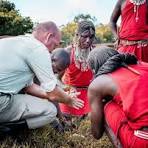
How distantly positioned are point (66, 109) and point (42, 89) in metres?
1.96

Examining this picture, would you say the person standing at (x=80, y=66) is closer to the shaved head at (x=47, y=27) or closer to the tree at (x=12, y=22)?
the shaved head at (x=47, y=27)

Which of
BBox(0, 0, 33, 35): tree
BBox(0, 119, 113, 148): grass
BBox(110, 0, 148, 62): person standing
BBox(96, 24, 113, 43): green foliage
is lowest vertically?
BBox(96, 24, 113, 43): green foliage

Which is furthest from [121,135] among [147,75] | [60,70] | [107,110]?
[60,70]

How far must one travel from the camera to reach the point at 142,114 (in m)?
3.68

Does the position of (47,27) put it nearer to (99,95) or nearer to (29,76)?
(29,76)

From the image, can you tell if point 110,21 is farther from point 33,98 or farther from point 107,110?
point 107,110

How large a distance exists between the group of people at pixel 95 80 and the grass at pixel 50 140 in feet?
0.39

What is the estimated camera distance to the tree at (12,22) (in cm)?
2394

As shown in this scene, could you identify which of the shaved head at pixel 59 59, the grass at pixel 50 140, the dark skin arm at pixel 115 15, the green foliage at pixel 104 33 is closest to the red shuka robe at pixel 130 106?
the grass at pixel 50 140

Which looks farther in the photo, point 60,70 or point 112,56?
point 60,70

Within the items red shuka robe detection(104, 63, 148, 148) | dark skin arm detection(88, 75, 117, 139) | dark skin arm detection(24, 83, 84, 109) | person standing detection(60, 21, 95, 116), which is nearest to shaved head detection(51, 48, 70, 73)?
person standing detection(60, 21, 95, 116)

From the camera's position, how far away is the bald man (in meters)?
4.49

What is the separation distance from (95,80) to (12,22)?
67.1ft

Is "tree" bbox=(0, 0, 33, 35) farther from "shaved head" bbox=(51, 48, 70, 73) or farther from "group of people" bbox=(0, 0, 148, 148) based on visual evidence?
"group of people" bbox=(0, 0, 148, 148)
